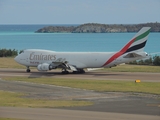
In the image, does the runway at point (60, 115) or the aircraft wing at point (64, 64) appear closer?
the runway at point (60, 115)

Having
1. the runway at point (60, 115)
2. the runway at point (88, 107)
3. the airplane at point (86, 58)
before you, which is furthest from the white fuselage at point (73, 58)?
the runway at point (60, 115)

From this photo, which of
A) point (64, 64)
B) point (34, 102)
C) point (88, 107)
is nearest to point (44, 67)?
point (64, 64)

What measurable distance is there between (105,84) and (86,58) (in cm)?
1009

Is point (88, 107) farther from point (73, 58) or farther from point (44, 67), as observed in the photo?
point (73, 58)

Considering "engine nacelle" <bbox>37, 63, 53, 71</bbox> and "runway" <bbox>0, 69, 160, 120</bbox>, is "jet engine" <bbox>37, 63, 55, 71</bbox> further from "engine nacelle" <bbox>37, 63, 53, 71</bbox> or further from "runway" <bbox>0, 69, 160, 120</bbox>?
"runway" <bbox>0, 69, 160, 120</bbox>

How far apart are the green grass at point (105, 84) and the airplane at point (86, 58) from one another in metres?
5.62

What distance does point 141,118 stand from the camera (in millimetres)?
22078

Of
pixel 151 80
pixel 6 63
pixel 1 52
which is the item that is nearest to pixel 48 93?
pixel 151 80

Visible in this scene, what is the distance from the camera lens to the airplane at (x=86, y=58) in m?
45.2

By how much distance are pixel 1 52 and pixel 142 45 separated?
133 feet

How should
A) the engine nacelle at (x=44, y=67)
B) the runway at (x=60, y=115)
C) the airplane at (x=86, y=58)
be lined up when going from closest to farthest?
the runway at (x=60, y=115) < the airplane at (x=86, y=58) < the engine nacelle at (x=44, y=67)

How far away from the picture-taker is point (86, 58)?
47.4 m

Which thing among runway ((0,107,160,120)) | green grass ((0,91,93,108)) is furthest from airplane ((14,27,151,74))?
runway ((0,107,160,120))

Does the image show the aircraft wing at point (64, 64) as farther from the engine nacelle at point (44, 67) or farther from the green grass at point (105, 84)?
the green grass at point (105, 84)
